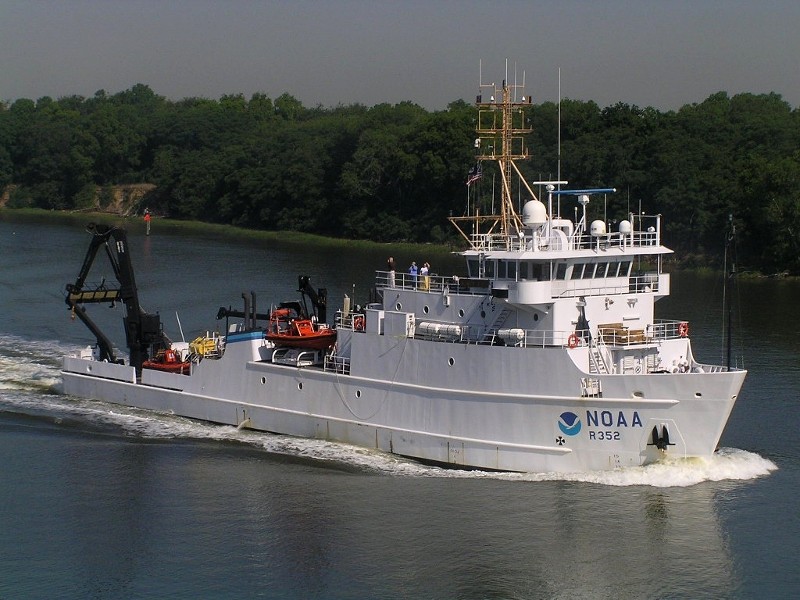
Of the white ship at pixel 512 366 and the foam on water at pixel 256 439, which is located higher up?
the white ship at pixel 512 366

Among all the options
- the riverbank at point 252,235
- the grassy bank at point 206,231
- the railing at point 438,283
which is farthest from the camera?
the grassy bank at point 206,231

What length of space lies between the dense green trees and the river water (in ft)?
62.2

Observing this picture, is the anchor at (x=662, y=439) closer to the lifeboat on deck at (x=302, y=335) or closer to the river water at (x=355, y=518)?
the river water at (x=355, y=518)

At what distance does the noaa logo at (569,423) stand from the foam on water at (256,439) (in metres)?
0.92

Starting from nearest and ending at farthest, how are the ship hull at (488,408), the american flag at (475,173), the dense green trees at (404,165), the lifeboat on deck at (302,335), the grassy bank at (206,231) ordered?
1. the ship hull at (488,408)
2. the american flag at (475,173)
3. the lifeboat on deck at (302,335)
4. the dense green trees at (404,165)
5. the grassy bank at (206,231)

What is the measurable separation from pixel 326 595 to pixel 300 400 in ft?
27.8

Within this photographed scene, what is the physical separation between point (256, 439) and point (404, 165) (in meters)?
47.0

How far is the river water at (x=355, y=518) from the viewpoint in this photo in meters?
20.0

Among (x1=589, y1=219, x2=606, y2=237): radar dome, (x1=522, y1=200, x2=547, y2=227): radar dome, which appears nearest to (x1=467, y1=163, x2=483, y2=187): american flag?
(x1=522, y1=200, x2=547, y2=227): radar dome

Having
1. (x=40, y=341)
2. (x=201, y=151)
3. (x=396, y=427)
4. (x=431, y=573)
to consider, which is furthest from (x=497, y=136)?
(x=201, y=151)

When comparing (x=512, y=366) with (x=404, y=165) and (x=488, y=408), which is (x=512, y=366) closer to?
(x=488, y=408)

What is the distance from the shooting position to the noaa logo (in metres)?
23.3

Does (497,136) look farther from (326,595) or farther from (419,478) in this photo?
(326,595)

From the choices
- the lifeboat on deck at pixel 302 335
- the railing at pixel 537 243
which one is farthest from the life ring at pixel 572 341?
the lifeboat on deck at pixel 302 335
